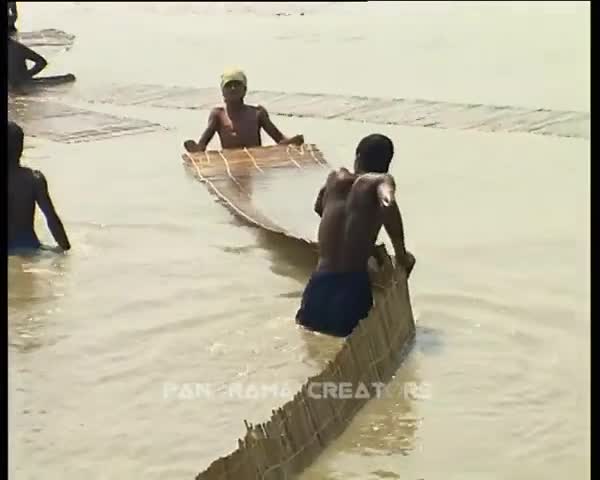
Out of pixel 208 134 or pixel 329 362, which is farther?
pixel 208 134

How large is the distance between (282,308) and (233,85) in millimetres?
2320

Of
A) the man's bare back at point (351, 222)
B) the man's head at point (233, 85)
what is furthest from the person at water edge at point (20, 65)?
the man's bare back at point (351, 222)

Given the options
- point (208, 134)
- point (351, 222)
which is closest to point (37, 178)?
point (351, 222)

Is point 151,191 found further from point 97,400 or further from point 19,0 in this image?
point 19,0

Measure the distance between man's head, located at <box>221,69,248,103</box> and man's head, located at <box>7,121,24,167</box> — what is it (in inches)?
72.6

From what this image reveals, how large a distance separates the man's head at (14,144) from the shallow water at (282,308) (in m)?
0.48

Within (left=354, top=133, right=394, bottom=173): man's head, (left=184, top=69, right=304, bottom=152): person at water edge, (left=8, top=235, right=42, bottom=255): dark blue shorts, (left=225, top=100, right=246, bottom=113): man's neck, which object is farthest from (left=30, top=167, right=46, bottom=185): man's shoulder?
(left=225, top=100, right=246, bottom=113): man's neck

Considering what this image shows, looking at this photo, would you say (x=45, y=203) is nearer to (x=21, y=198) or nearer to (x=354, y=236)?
(x=21, y=198)

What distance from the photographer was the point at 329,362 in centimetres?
364

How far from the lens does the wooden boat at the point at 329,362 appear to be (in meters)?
2.98

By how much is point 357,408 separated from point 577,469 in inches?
30.1

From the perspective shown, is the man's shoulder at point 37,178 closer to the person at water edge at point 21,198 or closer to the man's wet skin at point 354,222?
the person at water edge at point 21,198

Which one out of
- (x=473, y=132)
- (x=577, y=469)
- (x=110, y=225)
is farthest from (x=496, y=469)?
(x=473, y=132)

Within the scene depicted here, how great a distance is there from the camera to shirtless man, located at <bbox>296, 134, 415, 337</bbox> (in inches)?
173
